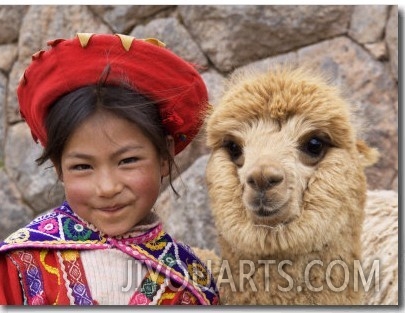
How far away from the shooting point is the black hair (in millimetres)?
1001

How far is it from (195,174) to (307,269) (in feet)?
3.51

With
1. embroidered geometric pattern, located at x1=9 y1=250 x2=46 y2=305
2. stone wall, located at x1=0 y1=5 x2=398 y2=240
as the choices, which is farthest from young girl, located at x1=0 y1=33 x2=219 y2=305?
stone wall, located at x1=0 y1=5 x2=398 y2=240

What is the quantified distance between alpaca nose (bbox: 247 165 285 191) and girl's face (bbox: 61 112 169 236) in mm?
209

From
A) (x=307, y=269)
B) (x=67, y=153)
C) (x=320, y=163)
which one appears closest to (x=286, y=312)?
(x=307, y=269)

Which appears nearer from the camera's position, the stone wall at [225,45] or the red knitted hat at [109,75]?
the red knitted hat at [109,75]

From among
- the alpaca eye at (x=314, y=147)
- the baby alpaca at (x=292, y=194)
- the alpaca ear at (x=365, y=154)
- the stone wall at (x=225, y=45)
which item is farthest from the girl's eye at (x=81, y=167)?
the stone wall at (x=225, y=45)

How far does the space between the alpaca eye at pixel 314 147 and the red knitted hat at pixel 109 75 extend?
0.24 m

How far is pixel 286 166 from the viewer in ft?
3.16

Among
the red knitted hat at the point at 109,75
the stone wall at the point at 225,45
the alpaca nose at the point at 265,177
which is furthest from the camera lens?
the stone wall at the point at 225,45

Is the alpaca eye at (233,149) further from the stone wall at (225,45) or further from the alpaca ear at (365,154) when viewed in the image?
the stone wall at (225,45)

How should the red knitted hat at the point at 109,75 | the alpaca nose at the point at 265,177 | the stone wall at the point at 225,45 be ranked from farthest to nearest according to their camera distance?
the stone wall at the point at 225,45
the red knitted hat at the point at 109,75
the alpaca nose at the point at 265,177

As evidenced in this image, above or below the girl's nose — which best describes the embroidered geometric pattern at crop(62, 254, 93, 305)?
below

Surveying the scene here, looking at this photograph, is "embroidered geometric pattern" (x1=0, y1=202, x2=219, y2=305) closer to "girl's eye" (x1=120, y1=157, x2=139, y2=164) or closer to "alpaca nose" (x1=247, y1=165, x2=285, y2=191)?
"girl's eye" (x1=120, y1=157, x2=139, y2=164)

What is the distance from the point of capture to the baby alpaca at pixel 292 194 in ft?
3.18
